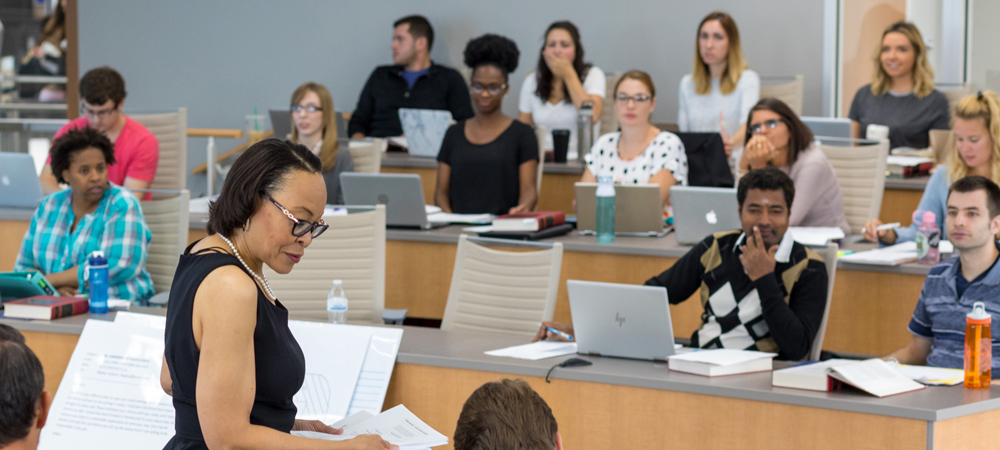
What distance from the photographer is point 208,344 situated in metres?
1.46

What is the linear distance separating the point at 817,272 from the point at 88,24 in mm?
7297

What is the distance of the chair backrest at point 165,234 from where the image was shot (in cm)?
378

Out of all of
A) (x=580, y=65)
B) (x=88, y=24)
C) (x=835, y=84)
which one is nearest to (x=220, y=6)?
(x=88, y=24)

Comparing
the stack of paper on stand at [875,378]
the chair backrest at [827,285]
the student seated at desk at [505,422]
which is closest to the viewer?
the student seated at desk at [505,422]

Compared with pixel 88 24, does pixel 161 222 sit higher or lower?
lower

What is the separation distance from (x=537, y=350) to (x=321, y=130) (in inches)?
91.4

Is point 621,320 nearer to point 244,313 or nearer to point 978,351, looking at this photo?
point 978,351

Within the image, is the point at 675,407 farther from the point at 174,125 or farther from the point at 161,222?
the point at 174,125

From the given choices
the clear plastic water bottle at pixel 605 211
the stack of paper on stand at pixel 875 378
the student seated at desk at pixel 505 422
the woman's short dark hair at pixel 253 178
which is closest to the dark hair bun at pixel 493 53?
the clear plastic water bottle at pixel 605 211

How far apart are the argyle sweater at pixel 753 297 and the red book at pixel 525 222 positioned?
949 mm

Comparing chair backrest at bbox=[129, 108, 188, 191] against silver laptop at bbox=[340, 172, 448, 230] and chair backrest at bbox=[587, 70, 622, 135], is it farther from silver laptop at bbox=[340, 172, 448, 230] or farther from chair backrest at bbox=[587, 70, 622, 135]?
chair backrest at bbox=[587, 70, 622, 135]

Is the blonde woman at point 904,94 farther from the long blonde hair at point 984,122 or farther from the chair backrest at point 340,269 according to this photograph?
the chair backrest at point 340,269

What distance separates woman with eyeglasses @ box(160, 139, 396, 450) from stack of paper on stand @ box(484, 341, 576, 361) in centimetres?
104

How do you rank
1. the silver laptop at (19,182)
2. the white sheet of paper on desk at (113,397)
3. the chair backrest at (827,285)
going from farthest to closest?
the silver laptop at (19,182) → the chair backrest at (827,285) → the white sheet of paper on desk at (113,397)
